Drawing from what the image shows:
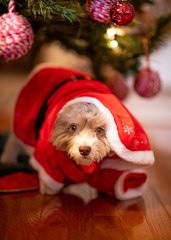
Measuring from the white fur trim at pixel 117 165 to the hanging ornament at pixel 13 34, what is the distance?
0.60m

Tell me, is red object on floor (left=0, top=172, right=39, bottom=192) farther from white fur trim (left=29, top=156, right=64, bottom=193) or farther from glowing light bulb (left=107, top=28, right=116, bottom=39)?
glowing light bulb (left=107, top=28, right=116, bottom=39)

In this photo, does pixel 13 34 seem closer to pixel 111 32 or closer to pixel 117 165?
pixel 111 32

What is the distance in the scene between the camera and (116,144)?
120 centimetres

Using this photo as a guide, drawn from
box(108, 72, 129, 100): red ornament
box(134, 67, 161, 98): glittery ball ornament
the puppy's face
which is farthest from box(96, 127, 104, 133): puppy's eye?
box(108, 72, 129, 100): red ornament

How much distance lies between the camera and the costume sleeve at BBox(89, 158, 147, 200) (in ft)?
4.52

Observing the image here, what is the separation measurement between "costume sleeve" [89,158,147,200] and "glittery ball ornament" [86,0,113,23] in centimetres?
60

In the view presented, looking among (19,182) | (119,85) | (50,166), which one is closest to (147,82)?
(119,85)

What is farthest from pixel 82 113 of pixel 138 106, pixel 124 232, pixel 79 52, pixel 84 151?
pixel 138 106

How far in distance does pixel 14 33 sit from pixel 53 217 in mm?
670

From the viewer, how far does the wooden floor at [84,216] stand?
3.43 ft

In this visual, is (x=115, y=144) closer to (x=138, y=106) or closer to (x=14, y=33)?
(x=14, y=33)

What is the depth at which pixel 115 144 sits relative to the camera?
3.94 feet

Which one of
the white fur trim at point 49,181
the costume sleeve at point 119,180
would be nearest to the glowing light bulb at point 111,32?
the costume sleeve at point 119,180

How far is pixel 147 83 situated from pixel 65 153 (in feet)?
2.19
